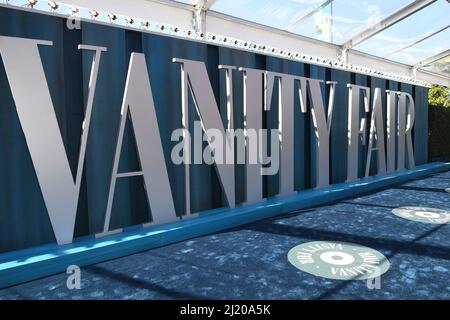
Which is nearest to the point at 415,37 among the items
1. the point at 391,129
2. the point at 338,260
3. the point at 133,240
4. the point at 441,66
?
the point at 441,66

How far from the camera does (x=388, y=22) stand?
962 cm

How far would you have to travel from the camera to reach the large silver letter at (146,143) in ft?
12.0

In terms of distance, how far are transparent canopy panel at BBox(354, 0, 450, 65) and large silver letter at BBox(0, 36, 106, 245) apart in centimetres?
973

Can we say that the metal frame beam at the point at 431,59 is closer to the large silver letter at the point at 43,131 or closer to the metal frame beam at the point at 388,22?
the metal frame beam at the point at 388,22

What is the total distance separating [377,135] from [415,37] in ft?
19.5

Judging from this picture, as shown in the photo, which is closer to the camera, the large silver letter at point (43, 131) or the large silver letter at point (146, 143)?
the large silver letter at point (43, 131)

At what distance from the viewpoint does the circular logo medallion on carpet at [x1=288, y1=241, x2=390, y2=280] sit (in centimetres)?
282

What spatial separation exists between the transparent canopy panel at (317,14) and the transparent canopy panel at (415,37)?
0.95m

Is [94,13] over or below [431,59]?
below

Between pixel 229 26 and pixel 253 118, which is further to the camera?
pixel 229 26

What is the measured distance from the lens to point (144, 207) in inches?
157

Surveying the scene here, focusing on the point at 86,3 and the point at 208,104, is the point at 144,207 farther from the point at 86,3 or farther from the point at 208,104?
the point at 86,3

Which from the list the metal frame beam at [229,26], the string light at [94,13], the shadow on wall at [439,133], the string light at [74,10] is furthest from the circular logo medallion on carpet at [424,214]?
the shadow on wall at [439,133]

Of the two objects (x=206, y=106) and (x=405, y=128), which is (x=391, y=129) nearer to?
(x=405, y=128)
